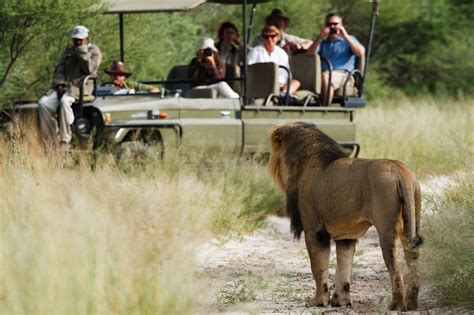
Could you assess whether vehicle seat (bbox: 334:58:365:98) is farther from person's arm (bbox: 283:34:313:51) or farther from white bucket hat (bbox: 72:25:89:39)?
white bucket hat (bbox: 72:25:89:39)

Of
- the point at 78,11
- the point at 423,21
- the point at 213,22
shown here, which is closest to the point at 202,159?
the point at 78,11

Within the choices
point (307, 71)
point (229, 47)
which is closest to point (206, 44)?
point (229, 47)

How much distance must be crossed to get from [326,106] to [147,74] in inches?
253

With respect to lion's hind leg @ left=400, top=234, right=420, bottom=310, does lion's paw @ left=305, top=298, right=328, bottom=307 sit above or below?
below

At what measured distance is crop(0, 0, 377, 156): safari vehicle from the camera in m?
11.5

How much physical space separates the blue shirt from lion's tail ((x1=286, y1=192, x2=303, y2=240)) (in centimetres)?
614

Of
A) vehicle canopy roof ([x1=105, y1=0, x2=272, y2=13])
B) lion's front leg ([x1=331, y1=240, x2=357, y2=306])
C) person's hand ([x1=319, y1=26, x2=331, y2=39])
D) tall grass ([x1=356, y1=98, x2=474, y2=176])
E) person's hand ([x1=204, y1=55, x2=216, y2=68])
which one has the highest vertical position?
vehicle canopy roof ([x1=105, y1=0, x2=272, y2=13])

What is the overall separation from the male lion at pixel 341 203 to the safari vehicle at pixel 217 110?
423 centimetres

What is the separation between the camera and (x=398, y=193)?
20.9ft

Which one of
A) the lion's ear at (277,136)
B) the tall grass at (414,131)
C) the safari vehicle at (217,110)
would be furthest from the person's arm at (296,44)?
the lion's ear at (277,136)

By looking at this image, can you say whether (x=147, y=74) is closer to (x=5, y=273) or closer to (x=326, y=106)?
(x=326, y=106)

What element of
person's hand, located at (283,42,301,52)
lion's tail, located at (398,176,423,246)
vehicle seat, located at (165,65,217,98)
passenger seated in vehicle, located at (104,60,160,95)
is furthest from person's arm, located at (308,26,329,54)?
lion's tail, located at (398,176,423,246)

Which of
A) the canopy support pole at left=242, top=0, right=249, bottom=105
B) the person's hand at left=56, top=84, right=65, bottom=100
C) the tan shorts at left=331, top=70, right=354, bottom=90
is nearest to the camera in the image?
the canopy support pole at left=242, top=0, right=249, bottom=105

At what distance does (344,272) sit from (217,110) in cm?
528
